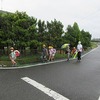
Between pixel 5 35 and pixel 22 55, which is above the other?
pixel 5 35

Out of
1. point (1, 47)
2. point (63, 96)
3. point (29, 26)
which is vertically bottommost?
point (63, 96)

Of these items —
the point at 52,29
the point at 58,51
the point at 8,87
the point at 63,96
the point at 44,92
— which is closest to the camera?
the point at 63,96

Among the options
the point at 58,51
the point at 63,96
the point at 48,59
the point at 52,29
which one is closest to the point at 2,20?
the point at 48,59

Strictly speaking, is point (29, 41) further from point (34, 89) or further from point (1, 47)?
point (34, 89)

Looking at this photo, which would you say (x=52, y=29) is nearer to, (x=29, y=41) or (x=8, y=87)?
(x=29, y=41)

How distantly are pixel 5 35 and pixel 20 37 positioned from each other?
1276mm

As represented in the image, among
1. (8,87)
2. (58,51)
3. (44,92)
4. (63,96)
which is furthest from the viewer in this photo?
(58,51)

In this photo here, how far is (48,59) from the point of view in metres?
19.9

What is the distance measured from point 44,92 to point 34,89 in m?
0.57

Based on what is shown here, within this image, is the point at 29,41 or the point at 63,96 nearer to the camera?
the point at 63,96

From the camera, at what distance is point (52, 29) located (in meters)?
24.7

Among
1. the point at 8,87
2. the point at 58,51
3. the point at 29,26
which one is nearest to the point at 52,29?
the point at 58,51

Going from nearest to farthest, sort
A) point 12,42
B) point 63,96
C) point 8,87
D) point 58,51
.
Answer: point 63,96, point 8,87, point 12,42, point 58,51

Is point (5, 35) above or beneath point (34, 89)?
above
